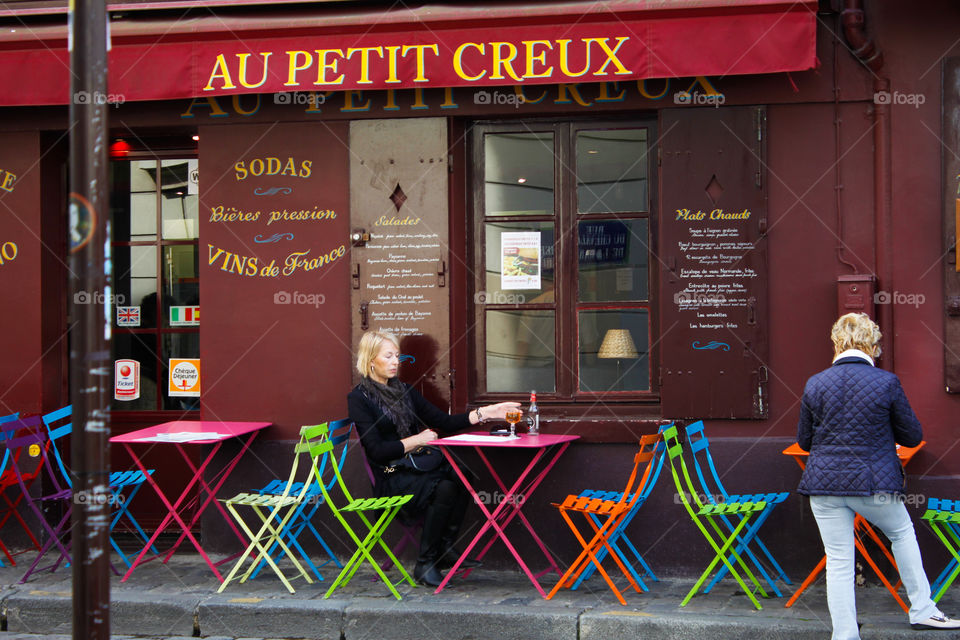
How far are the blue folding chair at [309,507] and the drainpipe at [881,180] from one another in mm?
3388

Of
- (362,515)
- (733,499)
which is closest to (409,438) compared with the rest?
(362,515)

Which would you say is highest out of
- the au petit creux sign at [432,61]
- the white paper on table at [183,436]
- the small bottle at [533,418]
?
the au petit creux sign at [432,61]

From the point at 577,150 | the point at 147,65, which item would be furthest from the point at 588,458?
the point at 147,65

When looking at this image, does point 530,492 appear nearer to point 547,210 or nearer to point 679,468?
point 679,468

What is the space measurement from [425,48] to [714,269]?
231cm

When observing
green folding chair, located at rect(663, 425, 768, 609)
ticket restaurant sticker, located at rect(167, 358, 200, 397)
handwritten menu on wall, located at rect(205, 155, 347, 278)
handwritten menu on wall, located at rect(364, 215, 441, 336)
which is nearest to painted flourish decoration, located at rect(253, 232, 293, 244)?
handwritten menu on wall, located at rect(205, 155, 347, 278)

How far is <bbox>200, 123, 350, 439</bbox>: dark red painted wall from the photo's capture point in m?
7.17

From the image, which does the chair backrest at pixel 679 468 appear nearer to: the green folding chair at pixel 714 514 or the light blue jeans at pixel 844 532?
the green folding chair at pixel 714 514

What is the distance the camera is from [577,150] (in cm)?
714

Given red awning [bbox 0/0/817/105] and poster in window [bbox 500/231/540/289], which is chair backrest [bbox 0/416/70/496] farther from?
poster in window [bbox 500/231/540/289]

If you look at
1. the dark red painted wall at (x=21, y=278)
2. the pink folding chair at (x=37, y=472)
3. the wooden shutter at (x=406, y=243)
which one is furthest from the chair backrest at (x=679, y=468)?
the dark red painted wall at (x=21, y=278)

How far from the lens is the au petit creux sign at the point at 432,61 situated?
6.60 meters

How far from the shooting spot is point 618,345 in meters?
7.09

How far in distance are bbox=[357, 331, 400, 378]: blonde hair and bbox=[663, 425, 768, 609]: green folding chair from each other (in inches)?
72.6
